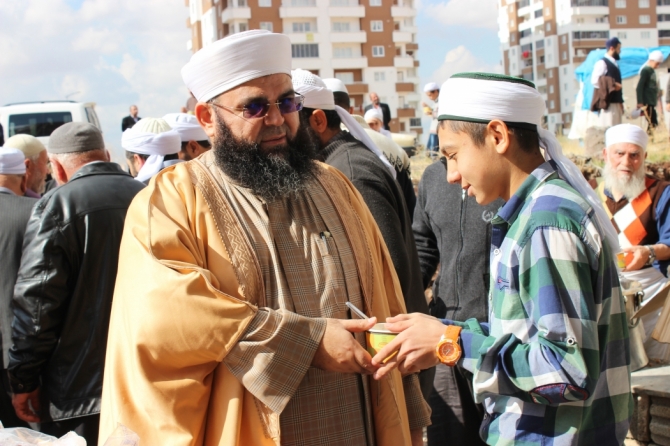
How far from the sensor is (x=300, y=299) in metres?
2.56

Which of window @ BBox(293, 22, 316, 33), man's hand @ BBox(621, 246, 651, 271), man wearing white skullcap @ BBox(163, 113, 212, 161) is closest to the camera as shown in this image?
man's hand @ BBox(621, 246, 651, 271)

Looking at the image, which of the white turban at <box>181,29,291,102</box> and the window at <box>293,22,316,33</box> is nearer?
the white turban at <box>181,29,291,102</box>

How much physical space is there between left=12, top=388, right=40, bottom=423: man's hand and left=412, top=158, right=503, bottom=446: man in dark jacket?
2.13 meters

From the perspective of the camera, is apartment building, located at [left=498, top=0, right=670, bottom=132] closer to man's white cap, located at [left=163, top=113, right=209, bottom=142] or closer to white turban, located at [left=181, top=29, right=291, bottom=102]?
man's white cap, located at [left=163, top=113, right=209, bottom=142]

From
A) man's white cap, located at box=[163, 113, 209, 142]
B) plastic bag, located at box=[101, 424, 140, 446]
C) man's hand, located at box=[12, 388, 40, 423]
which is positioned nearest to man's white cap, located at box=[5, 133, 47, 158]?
man's white cap, located at box=[163, 113, 209, 142]

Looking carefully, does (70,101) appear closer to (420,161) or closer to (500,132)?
(420,161)

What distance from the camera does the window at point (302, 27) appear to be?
7331 cm

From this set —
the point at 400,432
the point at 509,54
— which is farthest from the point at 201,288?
the point at 509,54

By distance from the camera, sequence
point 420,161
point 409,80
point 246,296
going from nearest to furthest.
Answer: point 246,296
point 420,161
point 409,80

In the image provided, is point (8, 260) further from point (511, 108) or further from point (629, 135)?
point (629, 135)

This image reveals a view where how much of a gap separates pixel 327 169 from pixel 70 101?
48.7ft

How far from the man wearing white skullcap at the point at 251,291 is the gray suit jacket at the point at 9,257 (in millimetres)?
1956

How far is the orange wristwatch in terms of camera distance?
2180 millimetres

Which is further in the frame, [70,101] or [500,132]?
[70,101]
